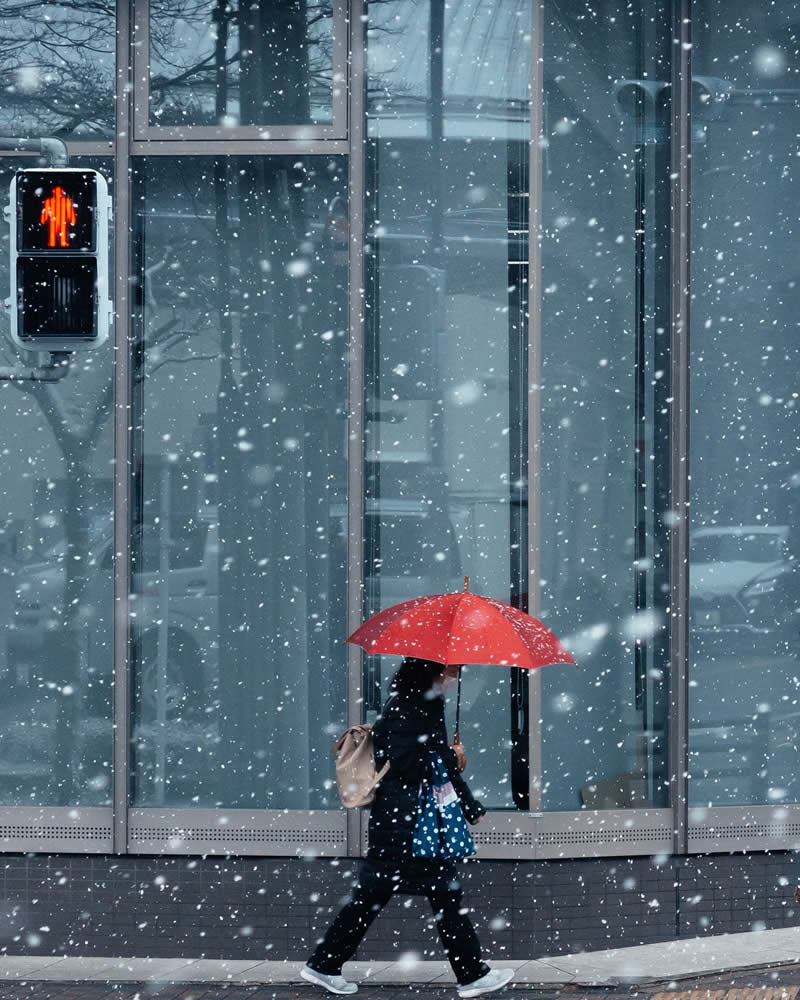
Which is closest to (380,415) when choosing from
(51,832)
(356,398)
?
(356,398)

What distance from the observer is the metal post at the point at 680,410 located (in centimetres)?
841

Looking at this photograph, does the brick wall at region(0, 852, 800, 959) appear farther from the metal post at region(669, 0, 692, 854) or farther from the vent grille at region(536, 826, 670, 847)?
the metal post at region(669, 0, 692, 854)

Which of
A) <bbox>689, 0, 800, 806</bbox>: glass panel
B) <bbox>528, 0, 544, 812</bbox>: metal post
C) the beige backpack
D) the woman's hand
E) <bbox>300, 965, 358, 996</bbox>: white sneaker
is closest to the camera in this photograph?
the beige backpack

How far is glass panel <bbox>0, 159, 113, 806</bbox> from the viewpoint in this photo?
8.47 m

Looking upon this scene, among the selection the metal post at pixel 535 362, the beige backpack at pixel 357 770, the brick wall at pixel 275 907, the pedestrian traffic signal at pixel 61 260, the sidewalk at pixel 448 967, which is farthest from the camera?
the metal post at pixel 535 362

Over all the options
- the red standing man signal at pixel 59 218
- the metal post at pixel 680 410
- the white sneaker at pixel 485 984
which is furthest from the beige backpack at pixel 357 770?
the red standing man signal at pixel 59 218

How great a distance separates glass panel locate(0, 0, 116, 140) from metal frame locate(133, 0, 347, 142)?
0.55 ft

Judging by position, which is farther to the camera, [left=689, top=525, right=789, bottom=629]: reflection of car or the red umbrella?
[left=689, top=525, right=789, bottom=629]: reflection of car

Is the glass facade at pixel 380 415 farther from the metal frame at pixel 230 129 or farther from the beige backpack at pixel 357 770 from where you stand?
the beige backpack at pixel 357 770

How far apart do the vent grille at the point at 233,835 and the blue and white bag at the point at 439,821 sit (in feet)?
4.36

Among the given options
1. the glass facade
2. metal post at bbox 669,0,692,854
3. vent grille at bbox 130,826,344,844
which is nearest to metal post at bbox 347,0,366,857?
the glass facade

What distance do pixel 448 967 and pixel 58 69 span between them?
5.54m

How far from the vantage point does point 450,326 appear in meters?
Result: 8.44

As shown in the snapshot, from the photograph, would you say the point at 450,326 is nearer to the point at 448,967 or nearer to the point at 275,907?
the point at 275,907
